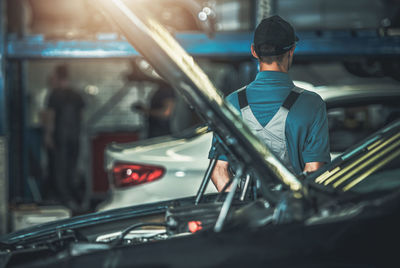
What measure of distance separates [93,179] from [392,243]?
19.0 feet

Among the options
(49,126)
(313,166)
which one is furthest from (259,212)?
(49,126)

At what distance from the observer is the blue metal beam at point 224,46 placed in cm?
469

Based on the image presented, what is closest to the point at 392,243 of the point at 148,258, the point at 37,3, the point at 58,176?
the point at 148,258

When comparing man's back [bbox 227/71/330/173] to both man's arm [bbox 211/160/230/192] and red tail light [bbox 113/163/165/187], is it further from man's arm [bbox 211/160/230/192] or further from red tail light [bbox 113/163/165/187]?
red tail light [bbox 113/163/165/187]

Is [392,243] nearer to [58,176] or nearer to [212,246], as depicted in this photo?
[212,246]

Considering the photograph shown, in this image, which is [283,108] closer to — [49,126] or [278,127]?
[278,127]

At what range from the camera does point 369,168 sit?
5.94 feet

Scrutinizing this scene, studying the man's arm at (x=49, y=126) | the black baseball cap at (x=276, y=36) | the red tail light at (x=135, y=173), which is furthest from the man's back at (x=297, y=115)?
the man's arm at (x=49, y=126)

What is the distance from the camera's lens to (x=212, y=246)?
1.42 metres

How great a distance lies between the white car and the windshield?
1674mm

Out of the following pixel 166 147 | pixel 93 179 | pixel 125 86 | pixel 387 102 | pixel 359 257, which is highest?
pixel 359 257

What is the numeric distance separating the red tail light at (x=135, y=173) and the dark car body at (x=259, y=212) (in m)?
1.73

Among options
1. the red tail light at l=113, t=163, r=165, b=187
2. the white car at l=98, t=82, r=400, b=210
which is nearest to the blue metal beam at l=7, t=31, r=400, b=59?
the white car at l=98, t=82, r=400, b=210

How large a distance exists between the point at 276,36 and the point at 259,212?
34.4 inches
